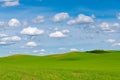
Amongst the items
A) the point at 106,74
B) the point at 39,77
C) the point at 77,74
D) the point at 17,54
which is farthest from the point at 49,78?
the point at 17,54

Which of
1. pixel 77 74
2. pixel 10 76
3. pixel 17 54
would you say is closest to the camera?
pixel 10 76

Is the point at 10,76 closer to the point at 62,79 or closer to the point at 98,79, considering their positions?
the point at 62,79

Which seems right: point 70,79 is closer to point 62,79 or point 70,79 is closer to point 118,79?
point 62,79

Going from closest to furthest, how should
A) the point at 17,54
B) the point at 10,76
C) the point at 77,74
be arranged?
the point at 10,76 → the point at 77,74 → the point at 17,54

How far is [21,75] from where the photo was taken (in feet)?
144

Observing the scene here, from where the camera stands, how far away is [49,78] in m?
43.6

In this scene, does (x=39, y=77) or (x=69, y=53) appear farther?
(x=69, y=53)

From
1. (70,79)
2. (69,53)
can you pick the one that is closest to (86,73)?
(70,79)

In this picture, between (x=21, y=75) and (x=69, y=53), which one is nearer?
(x=21, y=75)

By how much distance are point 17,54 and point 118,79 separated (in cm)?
6154

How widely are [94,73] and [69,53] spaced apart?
5719 centimetres

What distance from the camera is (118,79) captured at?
44.4 metres

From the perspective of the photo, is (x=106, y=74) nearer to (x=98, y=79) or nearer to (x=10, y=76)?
(x=98, y=79)

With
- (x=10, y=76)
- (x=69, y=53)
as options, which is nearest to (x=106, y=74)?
(x=10, y=76)
